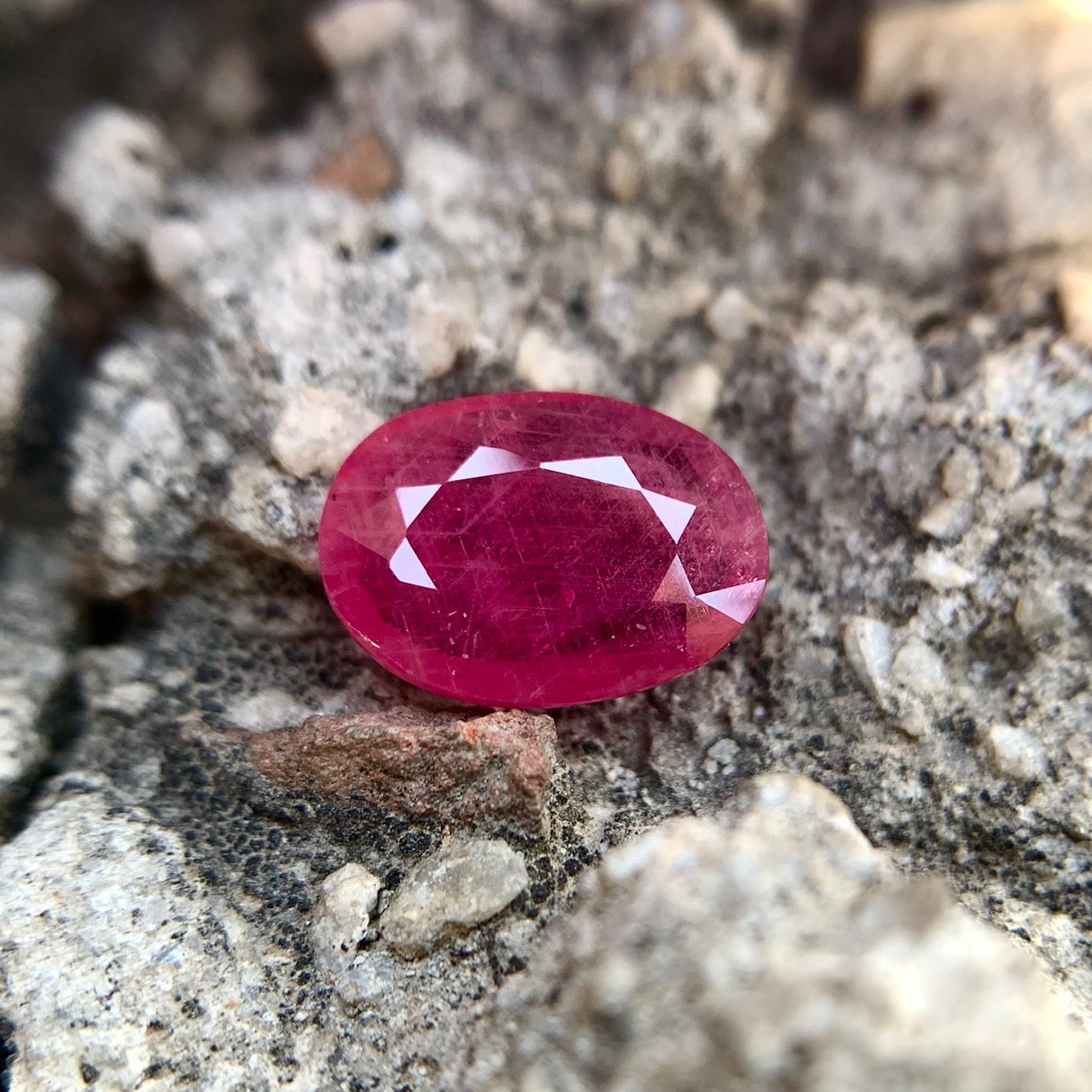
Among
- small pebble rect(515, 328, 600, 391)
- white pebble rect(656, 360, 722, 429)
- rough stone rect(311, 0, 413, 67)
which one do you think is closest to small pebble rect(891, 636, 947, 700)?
white pebble rect(656, 360, 722, 429)

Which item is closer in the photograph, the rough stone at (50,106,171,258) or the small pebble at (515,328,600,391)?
the small pebble at (515,328,600,391)

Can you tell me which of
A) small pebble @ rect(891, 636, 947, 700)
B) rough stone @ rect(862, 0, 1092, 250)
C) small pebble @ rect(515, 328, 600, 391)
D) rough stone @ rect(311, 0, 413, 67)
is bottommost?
small pebble @ rect(891, 636, 947, 700)

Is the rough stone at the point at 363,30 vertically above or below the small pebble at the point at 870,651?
above

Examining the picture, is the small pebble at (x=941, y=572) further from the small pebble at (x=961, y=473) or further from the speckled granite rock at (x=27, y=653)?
the speckled granite rock at (x=27, y=653)

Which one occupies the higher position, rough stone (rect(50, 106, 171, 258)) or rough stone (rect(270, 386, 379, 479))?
rough stone (rect(50, 106, 171, 258))

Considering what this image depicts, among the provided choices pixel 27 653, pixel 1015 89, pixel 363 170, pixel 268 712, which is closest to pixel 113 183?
pixel 363 170

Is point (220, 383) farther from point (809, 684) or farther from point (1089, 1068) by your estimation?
point (1089, 1068)

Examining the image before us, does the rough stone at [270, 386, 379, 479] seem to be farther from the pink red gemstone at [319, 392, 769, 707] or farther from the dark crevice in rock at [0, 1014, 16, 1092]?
the dark crevice in rock at [0, 1014, 16, 1092]

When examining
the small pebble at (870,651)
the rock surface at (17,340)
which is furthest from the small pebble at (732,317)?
the rock surface at (17,340)
